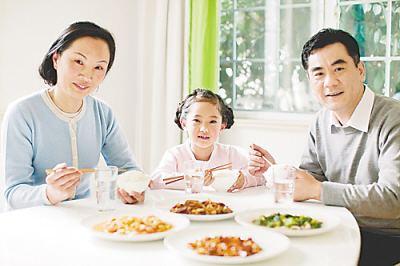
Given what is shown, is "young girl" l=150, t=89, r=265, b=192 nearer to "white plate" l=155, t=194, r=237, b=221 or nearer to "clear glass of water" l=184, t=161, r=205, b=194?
"clear glass of water" l=184, t=161, r=205, b=194

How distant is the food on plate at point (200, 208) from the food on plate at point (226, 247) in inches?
12.7

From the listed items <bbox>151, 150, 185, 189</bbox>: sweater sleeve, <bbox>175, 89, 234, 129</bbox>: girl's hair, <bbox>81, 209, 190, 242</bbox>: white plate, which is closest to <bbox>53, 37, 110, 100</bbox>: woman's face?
<bbox>151, 150, 185, 189</bbox>: sweater sleeve

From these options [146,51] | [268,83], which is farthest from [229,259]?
[146,51]

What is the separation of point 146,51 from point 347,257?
307cm

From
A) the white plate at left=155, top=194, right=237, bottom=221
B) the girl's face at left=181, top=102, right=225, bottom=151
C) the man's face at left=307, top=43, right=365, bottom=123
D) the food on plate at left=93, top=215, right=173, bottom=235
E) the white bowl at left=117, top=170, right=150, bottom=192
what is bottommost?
the white plate at left=155, top=194, right=237, bottom=221

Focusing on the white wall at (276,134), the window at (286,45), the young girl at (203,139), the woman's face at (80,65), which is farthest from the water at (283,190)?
the window at (286,45)

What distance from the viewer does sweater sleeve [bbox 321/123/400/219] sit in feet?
5.61

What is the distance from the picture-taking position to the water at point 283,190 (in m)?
1.76

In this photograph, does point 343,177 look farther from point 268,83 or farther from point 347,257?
point 268,83

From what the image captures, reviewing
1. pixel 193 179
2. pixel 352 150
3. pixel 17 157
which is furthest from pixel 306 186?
pixel 17 157

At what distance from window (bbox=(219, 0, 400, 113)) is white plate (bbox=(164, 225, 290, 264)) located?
234 centimetres

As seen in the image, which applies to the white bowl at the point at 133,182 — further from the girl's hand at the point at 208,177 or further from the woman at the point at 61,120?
the girl's hand at the point at 208,177

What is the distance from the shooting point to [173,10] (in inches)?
152

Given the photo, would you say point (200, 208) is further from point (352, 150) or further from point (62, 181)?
point (352, 150)
